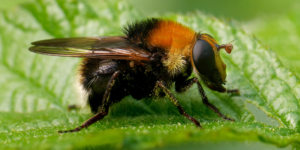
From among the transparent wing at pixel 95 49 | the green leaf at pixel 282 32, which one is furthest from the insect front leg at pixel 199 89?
the green leaf at pixel 282 32

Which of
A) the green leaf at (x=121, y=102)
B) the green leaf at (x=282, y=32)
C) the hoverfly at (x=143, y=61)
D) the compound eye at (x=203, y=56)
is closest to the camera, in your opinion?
the green leaf at (x=121, y=102)

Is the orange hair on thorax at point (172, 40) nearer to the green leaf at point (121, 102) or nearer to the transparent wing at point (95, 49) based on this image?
the transparent wing at point (95, 49)

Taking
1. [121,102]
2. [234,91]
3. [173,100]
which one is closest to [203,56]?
[173,100]

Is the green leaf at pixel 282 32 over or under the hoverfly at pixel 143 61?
over

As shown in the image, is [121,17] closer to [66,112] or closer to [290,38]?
[66,112]

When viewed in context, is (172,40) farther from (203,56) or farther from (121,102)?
(121,102)

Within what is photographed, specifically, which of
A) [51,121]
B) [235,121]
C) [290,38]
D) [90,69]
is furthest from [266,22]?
[51,121]

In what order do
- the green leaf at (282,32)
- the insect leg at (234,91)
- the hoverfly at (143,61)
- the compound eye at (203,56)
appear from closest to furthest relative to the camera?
the compound eye at (203,56)
the hoverfly at (143,61)
the insect leg at (234,91)
the green leaf at (282,32)
